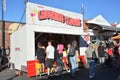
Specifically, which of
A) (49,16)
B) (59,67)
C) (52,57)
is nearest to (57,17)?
(49,16)

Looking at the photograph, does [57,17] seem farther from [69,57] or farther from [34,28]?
[69,57]

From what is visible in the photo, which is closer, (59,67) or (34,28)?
(59,67)

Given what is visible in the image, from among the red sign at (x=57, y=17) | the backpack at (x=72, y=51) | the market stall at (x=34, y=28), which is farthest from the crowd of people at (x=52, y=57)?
the red sign at (x=57, y=17)

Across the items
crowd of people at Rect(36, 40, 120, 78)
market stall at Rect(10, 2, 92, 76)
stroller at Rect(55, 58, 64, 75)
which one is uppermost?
market stall at Rect(10, 2, 92, 76)

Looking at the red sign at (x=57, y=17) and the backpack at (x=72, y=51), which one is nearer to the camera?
the backpack at (x=72, y=51)

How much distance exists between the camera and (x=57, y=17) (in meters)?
13.9

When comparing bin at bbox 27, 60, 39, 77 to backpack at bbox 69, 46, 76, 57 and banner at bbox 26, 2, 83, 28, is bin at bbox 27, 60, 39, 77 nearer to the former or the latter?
backpack at bbox 69, 46, 76, 57

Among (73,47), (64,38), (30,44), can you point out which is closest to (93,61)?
(73,47)

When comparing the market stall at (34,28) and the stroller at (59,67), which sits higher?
the market stall at (34,28)

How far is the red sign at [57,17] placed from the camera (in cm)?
1295

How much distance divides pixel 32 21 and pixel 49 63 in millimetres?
3137

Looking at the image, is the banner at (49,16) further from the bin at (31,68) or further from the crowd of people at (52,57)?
the bin at (31,68)

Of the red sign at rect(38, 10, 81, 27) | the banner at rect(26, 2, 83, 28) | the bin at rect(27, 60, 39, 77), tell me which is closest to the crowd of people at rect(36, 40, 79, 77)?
the bin at rect(27, 60, 39, 77)

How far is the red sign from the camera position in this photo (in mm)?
12953
